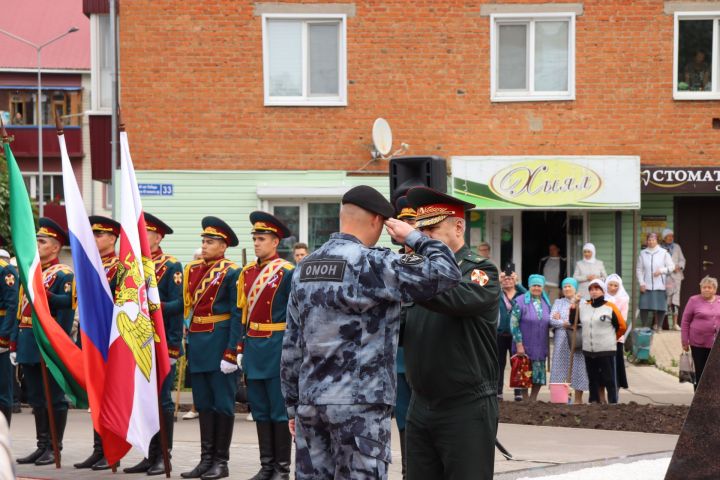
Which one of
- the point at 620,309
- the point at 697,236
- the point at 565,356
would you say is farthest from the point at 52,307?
the point at 697,236

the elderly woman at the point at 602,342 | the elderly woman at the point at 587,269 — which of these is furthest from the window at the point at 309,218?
the elderly woman at the point at 602,342

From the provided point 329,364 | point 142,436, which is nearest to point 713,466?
point 329,364

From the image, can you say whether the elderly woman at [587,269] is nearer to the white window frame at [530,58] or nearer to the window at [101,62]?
the white window frame at [530,58]

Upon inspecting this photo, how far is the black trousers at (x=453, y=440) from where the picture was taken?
601 cm

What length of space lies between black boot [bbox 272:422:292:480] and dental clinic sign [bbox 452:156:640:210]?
11.9 metres

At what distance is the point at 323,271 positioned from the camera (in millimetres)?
5883

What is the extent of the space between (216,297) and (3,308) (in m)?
2.60

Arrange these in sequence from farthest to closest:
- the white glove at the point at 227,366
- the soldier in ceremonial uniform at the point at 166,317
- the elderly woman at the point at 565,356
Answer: the elderly woman at the point at 565,356
the soldier in ceremonial uniform at the point at 166,317
the white glove at the point at 227,366

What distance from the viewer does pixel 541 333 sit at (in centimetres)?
1539

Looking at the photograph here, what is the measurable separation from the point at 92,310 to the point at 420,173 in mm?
3198

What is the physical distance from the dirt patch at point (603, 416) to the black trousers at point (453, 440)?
22.0ft

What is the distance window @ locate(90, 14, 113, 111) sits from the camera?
23.3 m

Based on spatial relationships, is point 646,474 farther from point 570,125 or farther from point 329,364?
point 570,125

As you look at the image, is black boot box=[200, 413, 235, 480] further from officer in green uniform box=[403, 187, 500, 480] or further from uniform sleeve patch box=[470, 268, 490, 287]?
uniform sleeve patch box=[470, 268, 490, 287]
